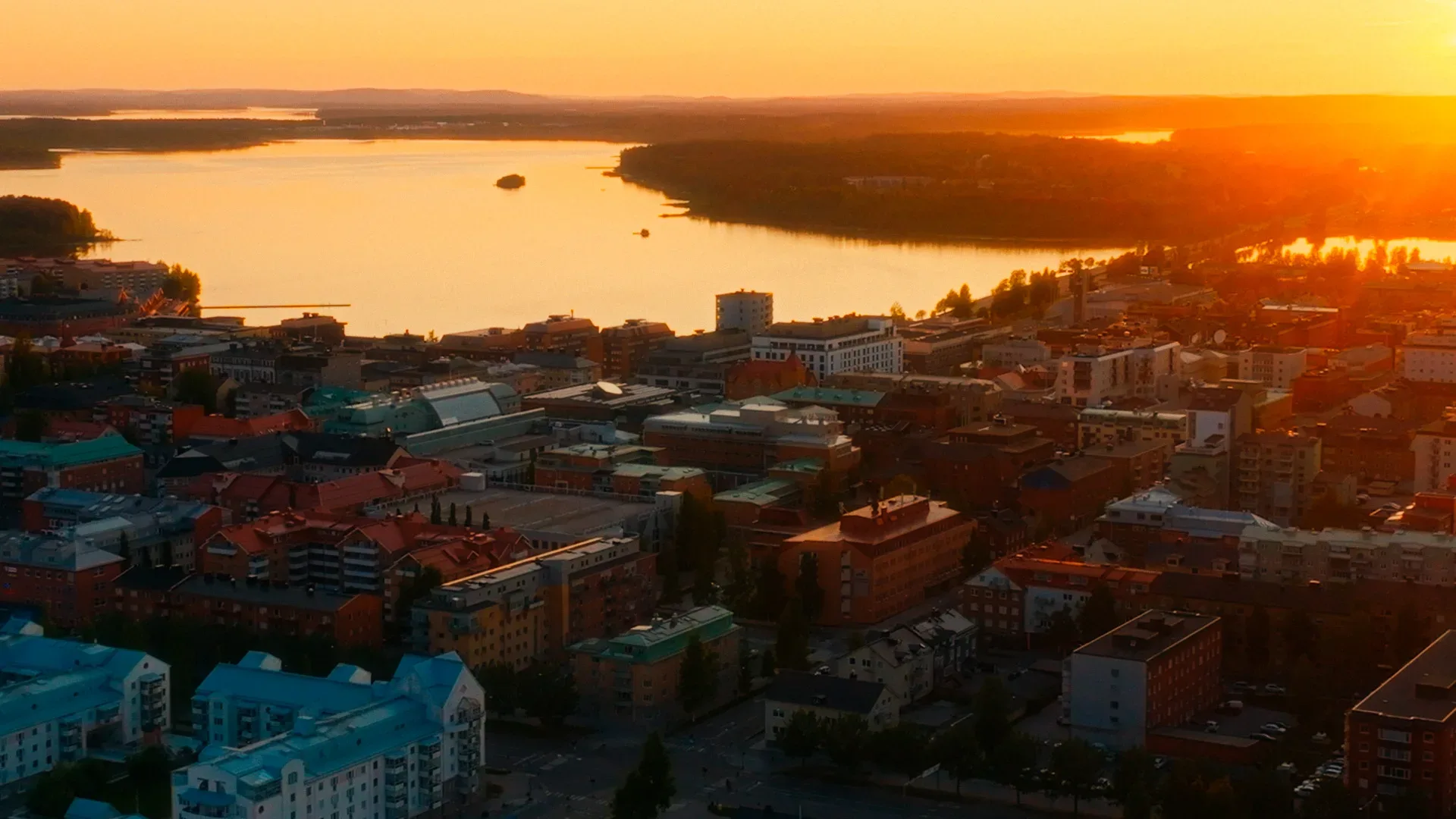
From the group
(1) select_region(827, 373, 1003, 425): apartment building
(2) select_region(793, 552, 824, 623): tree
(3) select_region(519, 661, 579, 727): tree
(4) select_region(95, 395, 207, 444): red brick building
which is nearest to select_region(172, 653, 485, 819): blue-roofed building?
(3) select_region(519, 661, 579, 727): tree

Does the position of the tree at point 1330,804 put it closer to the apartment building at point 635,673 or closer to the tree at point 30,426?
the apartment building at point 635,673

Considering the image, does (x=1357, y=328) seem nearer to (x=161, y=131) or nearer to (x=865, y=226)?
(x=865, y=226)

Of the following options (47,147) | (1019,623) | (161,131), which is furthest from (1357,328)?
(161,131)

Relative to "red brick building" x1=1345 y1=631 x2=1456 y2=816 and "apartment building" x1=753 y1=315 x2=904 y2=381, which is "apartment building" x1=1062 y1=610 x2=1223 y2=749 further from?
"apartment building" x1=753 y1=315 x2=904 y2=381

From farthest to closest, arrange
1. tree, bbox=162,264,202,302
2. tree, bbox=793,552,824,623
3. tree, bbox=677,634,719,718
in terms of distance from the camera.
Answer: tree, bbox=162,264,202,302
tree, bbox=793,552,824,623
tree, bbox=677,634,719,718

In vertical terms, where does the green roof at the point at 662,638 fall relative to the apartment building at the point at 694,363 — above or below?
below

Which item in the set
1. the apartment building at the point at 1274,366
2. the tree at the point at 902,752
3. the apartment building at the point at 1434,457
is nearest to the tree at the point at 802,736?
the tree at the point at 902,752
